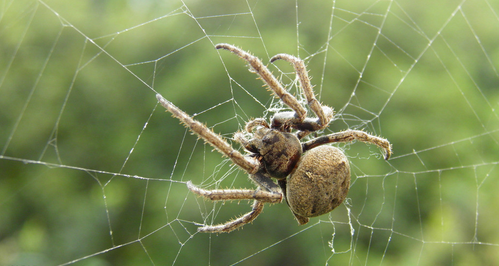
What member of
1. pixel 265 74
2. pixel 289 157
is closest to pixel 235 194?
pixel 289 157

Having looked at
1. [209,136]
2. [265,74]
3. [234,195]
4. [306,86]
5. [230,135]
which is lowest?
[230,135]

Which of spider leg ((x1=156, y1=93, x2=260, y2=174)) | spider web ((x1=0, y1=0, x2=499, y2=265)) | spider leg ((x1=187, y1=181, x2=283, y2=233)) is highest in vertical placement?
spider leg ((x1=156, y1=93, x2=260, y2=174))

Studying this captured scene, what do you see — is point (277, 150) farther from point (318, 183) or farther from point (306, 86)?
point (306, 86)

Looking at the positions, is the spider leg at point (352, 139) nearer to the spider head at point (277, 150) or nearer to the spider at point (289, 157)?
the spider at point (289, 157)

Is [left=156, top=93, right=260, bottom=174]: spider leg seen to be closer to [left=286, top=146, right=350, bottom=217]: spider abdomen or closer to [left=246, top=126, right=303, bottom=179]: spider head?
[left=246, top=126, right=303, bottom=179]: spider head

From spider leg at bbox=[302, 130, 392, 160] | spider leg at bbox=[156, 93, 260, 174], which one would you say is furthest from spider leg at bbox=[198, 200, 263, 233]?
spider leg at bbox=[302, 130, 392, 160]

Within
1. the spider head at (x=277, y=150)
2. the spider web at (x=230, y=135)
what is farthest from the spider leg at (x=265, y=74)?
the spider web at (x=230, y=135)

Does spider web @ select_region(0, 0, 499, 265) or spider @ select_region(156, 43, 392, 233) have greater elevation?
spider @ select_region(156, 43, 392, 233)
